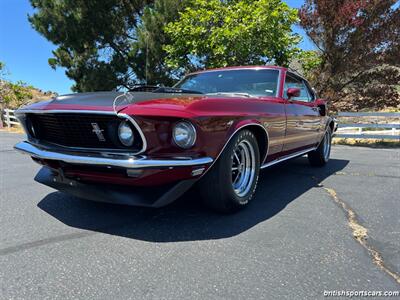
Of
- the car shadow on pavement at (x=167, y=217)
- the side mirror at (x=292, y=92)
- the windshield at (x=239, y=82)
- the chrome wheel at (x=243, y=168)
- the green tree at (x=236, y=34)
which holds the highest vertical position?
the green tree at (x=236, y=34)

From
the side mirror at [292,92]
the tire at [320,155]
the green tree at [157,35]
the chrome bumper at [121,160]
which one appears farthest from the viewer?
the green tree at [157,35]

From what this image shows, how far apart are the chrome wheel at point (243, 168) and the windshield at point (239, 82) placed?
84 cm

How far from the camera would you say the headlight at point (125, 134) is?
2701 millimetres

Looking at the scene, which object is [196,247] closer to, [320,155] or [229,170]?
[229,170]

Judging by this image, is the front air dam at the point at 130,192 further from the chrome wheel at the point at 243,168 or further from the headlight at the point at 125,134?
the chrome wheel at the point at 243,168

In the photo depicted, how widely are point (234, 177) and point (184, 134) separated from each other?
1.02 metres

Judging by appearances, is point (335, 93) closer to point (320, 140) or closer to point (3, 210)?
point (320, 140)

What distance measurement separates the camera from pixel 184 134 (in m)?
2.69

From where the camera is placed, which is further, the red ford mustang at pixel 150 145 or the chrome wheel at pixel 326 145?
the chrome wheel at pixel 326 145

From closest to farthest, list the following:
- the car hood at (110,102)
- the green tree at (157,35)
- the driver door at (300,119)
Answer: the car hood at (110,102)
the driver door at (300,119)
the green tree at (157,35)

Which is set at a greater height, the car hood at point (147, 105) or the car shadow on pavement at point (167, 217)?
the car hood at point (147, 105)

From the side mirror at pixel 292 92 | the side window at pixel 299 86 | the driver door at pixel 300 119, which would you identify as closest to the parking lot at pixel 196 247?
the driver door at pixel 300 119

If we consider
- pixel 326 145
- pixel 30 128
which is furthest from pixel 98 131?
pixel 326 145

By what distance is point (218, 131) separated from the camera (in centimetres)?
291
